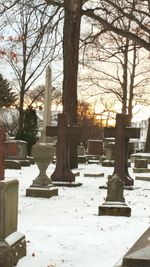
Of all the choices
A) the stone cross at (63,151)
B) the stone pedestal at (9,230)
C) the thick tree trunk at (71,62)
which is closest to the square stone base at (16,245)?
the stone pedestal at (9,230)

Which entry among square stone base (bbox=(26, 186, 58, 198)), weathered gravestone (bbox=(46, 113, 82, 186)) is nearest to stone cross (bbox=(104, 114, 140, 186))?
weathered gravestone (bbox=(46, 113, 82, 186))

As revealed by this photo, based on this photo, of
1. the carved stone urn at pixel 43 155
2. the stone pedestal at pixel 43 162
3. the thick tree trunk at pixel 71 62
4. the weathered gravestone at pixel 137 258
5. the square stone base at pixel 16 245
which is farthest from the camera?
the thick tree trunk at pixel 71 62

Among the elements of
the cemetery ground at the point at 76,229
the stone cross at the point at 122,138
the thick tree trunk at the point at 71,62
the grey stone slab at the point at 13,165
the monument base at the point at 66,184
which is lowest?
the cemetery ground at the point at 76,229

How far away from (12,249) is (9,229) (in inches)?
12.2

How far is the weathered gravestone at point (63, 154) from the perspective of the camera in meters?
15.6

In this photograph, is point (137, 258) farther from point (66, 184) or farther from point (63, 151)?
point (63, 151)

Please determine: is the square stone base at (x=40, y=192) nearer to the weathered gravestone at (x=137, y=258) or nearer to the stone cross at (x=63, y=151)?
the stone cross at (x=63, y=151)

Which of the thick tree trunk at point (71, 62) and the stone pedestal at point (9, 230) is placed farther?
the thick tree trunk at point (71, 62)

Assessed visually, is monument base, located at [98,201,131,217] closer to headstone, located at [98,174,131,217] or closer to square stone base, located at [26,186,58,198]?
headstone, located at [98,174,131,217]

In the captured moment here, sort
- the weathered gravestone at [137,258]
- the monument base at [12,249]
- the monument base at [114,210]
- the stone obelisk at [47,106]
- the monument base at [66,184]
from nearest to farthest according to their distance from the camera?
1. the weathered gravestone at [137,258]
2. the monument base at [12,249]
3. the monument base at [114,210]
4. the stone obelisk at [47,106]
5. the monument base at [66,184]

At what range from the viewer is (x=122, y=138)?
51.0 ft

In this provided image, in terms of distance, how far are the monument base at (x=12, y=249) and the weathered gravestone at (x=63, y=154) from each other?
Answer: 886cm

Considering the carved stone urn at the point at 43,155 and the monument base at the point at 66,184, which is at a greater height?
the carved stone urn at the point at 43,155

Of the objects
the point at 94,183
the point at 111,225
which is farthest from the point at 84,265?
the point at 94,183
